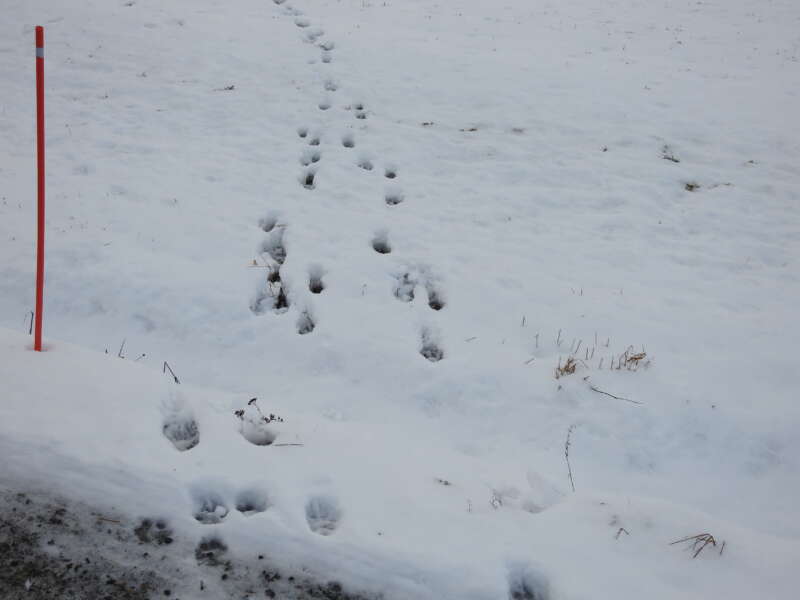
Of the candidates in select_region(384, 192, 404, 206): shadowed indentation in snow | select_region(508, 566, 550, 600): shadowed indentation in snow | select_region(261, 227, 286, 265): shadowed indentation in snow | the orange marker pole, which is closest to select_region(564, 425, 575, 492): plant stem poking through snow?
select_region(508, 566, 550, 600): shadowed indentation in snow

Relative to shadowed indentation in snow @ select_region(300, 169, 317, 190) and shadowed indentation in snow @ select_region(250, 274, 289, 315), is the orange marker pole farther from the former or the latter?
shadowed indentation in snow @ select_region(300, 169, 317, 190)

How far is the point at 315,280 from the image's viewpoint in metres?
4.70

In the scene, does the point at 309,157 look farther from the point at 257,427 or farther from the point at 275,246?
the point at 257,427

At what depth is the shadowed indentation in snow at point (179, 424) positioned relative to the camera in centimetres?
289

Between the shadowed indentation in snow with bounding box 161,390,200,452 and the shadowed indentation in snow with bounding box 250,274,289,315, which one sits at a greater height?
the shadowed indentation in snow with bounding box 250,274,289,315

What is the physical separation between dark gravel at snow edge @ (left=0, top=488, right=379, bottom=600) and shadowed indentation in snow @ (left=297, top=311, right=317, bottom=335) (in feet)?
6.65

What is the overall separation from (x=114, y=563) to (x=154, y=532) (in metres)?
0.19

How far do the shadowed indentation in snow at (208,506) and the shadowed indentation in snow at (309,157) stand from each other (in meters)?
4.63

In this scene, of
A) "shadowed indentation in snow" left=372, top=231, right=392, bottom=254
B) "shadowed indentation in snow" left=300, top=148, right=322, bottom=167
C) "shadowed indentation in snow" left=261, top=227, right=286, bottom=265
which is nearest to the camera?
"shadowed indentation in snow" left=261, top=227, right=286, bottom=265

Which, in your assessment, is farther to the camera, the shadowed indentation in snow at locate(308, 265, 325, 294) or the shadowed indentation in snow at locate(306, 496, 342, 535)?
the shadowed indentation in snow at locate(308, 265, 325, 294)

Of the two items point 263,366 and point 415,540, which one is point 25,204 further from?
point 415,540

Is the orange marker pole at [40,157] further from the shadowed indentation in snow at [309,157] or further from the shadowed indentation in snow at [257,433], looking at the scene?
the shadowed indentation in snow at [309,157]

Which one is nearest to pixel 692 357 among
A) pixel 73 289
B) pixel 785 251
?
pixel 785 251

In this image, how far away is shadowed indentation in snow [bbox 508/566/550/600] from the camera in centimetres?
234
